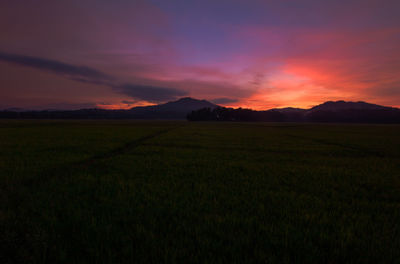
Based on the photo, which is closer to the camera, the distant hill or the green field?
the green field

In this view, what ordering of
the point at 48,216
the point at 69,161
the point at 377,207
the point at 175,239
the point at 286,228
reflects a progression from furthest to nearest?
the point at 69,161 → the point at 377,207 → the point at 48,216 → the point at 286,228 → the point at 175,239

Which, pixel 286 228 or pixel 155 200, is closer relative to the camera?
pixel 286 228

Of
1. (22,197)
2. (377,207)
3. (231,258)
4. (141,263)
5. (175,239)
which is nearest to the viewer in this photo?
(141,263)

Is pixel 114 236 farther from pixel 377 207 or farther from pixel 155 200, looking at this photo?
pixel 377 207

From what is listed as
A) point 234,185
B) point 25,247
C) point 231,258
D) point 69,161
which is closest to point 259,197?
point 234,185

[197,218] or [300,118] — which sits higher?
[300,118]

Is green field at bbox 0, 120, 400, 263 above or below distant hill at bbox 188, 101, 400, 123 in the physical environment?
below

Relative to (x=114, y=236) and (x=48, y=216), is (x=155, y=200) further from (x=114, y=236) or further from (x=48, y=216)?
(x=48, y=216)

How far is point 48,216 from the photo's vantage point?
421cm

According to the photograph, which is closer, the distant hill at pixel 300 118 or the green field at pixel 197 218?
the green field at pixel 197 218

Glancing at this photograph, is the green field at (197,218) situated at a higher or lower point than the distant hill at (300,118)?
lower

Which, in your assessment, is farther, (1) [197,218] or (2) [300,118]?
(2) [300,118]

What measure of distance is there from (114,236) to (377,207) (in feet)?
24.0

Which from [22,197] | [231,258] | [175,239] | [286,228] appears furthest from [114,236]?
[22,197]
